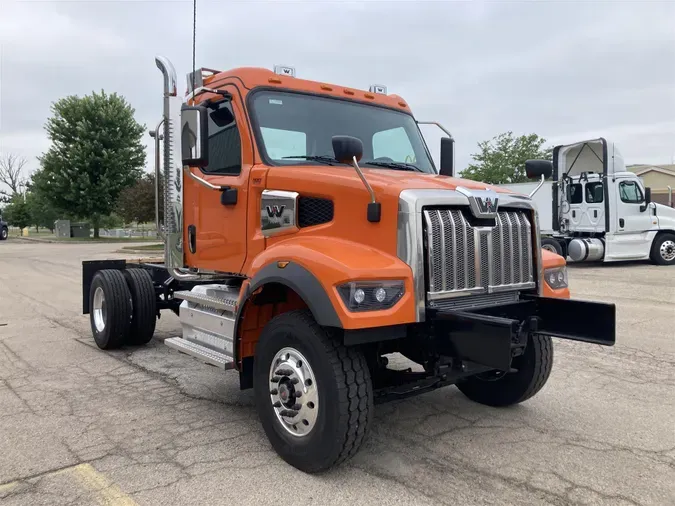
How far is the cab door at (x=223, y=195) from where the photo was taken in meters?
4.66

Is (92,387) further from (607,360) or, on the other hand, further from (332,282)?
(607,360)

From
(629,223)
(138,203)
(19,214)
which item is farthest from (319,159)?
(19,214)

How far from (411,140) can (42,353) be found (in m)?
4.99

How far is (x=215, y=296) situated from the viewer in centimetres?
490

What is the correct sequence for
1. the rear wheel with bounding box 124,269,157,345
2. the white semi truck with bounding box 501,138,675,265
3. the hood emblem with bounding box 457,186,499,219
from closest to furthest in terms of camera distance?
the hood emblem with bounding box 457,186,499,219 → the rear wheel with bounding box 124,269,157,345 → the white semi truck with bounding box 501,138,675,265

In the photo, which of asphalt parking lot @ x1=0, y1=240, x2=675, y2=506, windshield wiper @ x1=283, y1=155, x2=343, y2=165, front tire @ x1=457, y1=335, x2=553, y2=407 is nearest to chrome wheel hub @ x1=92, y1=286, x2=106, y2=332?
asphalt parking lot @ x1=0, y1=240, x2=675, y2=506

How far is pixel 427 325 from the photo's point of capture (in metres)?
3.66

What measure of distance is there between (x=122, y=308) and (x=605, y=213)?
14805 mm

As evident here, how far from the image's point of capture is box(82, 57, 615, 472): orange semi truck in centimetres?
343

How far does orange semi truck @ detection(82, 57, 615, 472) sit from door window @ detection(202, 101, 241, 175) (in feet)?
0.05

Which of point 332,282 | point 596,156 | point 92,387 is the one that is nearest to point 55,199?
point 596,156

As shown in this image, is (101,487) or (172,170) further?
(172,170)

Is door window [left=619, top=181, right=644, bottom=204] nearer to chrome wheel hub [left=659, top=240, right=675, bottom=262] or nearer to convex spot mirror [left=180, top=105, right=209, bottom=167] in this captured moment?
chrome wheel hub [left=659, top=240, right=675, bottom=262]

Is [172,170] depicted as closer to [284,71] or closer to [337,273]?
[284,71]
